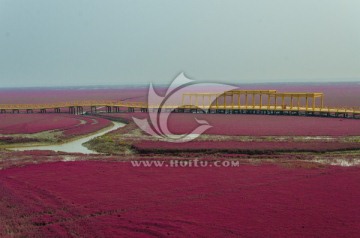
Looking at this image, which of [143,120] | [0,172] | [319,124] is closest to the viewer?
[0,172]

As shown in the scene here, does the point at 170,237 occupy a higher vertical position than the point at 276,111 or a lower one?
lower

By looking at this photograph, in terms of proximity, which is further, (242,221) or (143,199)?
(143,199)

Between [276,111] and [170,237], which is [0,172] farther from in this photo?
[276,111]

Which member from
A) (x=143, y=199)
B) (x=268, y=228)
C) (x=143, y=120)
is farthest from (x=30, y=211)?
(x=143, y=120)

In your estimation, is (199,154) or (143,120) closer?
(199,154)

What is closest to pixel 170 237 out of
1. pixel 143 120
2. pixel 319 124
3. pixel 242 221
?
pixel 242 221

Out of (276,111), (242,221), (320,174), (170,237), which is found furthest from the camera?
(276,111)

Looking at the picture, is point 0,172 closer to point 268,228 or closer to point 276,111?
point 268,228

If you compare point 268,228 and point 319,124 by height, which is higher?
point 319,124

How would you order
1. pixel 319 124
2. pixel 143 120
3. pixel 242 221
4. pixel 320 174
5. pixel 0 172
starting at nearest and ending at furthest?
1. pixel 242 221
2. pixel 320 174
3. pixel 0 172
4. pixel 319 124
5. pixel 143 120
